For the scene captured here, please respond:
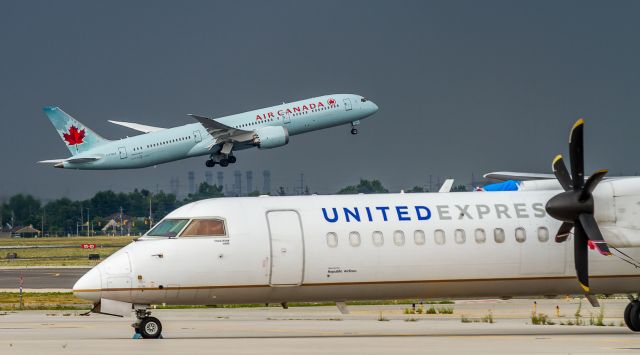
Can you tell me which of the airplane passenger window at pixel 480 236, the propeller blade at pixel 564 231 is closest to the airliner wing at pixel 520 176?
the propeller blade at pixel 564 231

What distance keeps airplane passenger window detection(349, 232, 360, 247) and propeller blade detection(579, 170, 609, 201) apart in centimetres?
487

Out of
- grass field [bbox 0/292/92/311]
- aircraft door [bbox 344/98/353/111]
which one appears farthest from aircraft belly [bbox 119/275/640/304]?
aircraft door [bbox 344/98/353/111]

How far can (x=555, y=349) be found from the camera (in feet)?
73.2

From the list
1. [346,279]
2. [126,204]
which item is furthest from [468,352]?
[126,204]

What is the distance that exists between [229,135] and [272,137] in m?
4.17

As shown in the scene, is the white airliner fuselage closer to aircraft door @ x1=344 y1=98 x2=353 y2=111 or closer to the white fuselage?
the white fuselage

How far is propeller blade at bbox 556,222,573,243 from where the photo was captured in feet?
84.6

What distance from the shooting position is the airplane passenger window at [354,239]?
25891 millimetres

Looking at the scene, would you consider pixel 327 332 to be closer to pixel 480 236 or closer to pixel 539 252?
pixel 480 236

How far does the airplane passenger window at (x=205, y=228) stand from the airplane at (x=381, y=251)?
3 cm

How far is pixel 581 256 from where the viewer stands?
2531 cm

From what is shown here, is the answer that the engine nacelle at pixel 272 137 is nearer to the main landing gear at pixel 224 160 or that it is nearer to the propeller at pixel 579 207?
the main landing gear at pixel 224 160

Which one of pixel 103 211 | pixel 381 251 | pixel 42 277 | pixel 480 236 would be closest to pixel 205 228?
pixel 381 251

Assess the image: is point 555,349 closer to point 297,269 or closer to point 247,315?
point 297,269
